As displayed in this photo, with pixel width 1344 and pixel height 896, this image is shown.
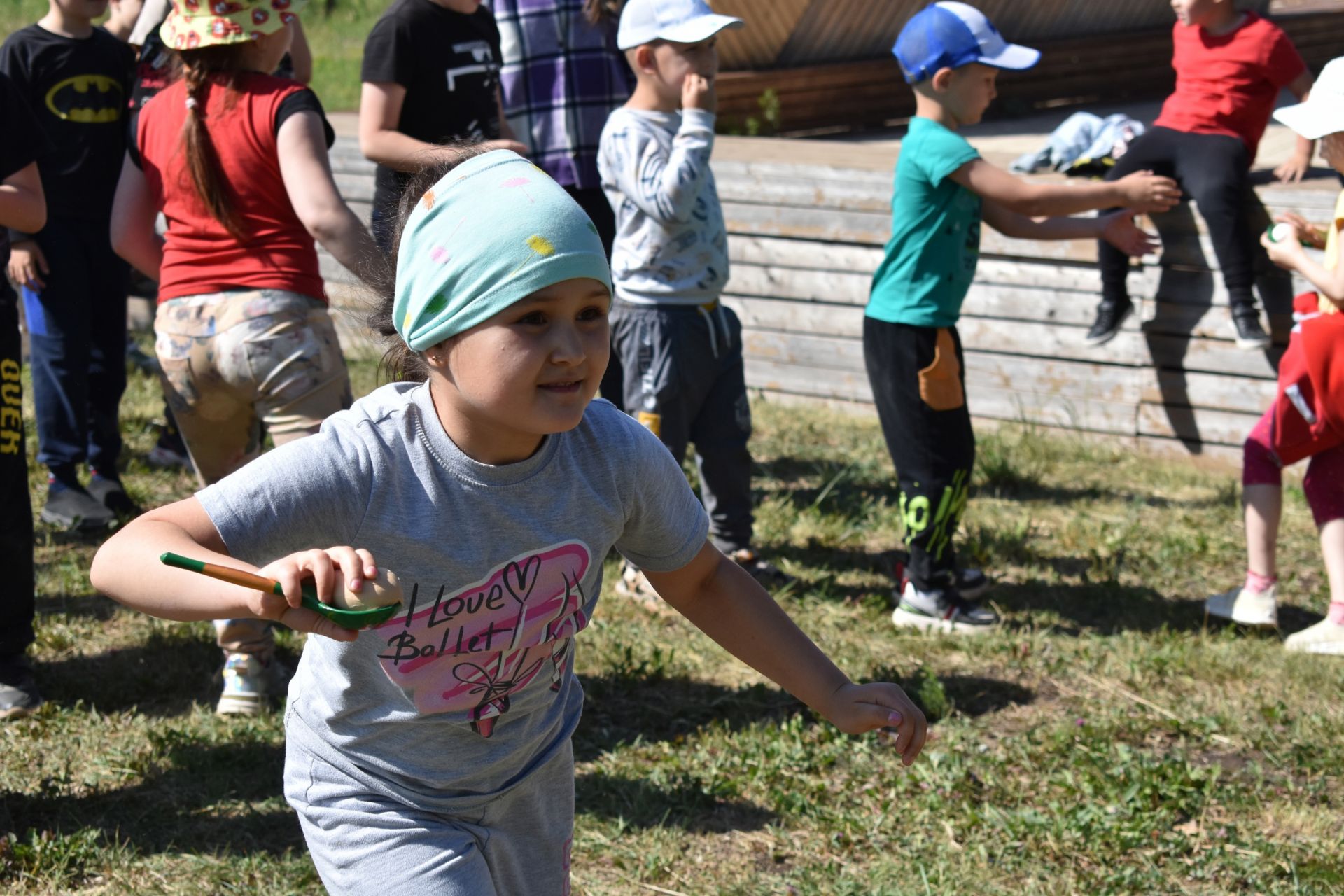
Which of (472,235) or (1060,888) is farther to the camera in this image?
(1060,888)

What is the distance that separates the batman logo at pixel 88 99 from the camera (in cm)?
527

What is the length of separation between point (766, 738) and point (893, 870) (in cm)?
67

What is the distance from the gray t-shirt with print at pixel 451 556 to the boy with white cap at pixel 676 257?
2244 mm

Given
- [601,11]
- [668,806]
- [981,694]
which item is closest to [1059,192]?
[981,694]

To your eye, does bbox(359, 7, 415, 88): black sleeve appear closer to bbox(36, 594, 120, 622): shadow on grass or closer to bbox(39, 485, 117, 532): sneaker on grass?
bbox(36, 594, 120, 622): shadow on grass

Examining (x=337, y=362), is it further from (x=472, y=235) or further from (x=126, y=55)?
(x=126, y=55)

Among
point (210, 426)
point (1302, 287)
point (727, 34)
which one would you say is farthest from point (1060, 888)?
point (727, 34)

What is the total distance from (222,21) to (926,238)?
7.17 feet

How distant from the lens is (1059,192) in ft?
14.6

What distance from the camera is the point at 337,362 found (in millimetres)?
3686

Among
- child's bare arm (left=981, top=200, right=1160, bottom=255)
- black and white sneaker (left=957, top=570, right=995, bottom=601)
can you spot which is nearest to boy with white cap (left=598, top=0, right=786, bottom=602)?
black and white sneaker (left=957, top=570, right=995, bottom=601)

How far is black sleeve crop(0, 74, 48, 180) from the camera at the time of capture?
3.59m

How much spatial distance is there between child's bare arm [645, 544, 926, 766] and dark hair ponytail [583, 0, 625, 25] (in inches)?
125

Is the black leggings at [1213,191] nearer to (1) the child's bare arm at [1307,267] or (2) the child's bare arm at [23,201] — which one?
(1) the child's bare arm at [1307,267]
